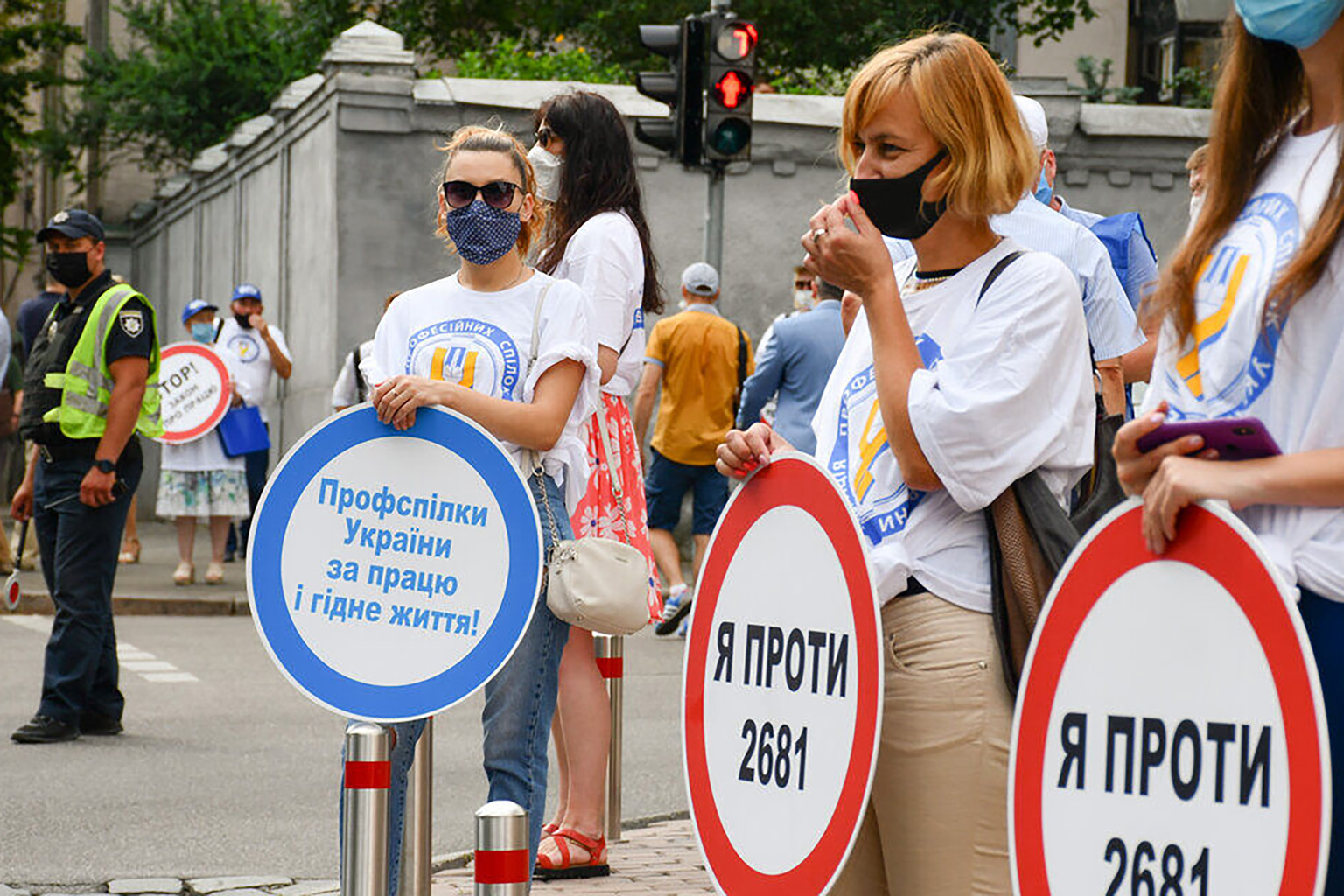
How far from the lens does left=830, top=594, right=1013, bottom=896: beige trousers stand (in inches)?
117

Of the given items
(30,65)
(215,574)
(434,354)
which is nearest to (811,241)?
(434,354)

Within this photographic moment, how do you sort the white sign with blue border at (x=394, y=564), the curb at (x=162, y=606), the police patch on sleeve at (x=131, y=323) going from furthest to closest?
the curb at (x=162, y=606) < the police patch on sleeve at (x=131, y=323) < the white sign with blue border at (x=394, y=564)

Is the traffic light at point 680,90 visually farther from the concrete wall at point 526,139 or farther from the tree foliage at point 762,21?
the tree foliage at point 762,21

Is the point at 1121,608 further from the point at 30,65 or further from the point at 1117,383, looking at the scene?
the point at 30,65

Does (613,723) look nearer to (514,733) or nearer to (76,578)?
(514,733)

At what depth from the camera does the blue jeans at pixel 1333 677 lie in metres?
2.41

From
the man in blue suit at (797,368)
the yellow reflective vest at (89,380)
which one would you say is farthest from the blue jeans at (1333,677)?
the man in blue suit at (797,368)

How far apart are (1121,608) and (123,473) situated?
679cm

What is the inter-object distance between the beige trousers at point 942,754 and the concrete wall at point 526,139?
1396cm

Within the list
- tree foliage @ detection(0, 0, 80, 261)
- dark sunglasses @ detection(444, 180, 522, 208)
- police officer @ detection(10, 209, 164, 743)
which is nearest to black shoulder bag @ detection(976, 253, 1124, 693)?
dark sunglasses @ detection(444, 180, 522, 208)

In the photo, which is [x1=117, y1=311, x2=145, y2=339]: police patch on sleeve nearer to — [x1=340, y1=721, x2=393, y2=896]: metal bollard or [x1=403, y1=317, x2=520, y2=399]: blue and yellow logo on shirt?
[x1=403, y1=317, x2=520, y2=399]: blue and yellow logo on shirt

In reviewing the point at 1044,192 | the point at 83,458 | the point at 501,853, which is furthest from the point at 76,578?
the point at 501,853

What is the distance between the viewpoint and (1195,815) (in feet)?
7.71

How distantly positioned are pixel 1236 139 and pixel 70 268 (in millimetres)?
6961
